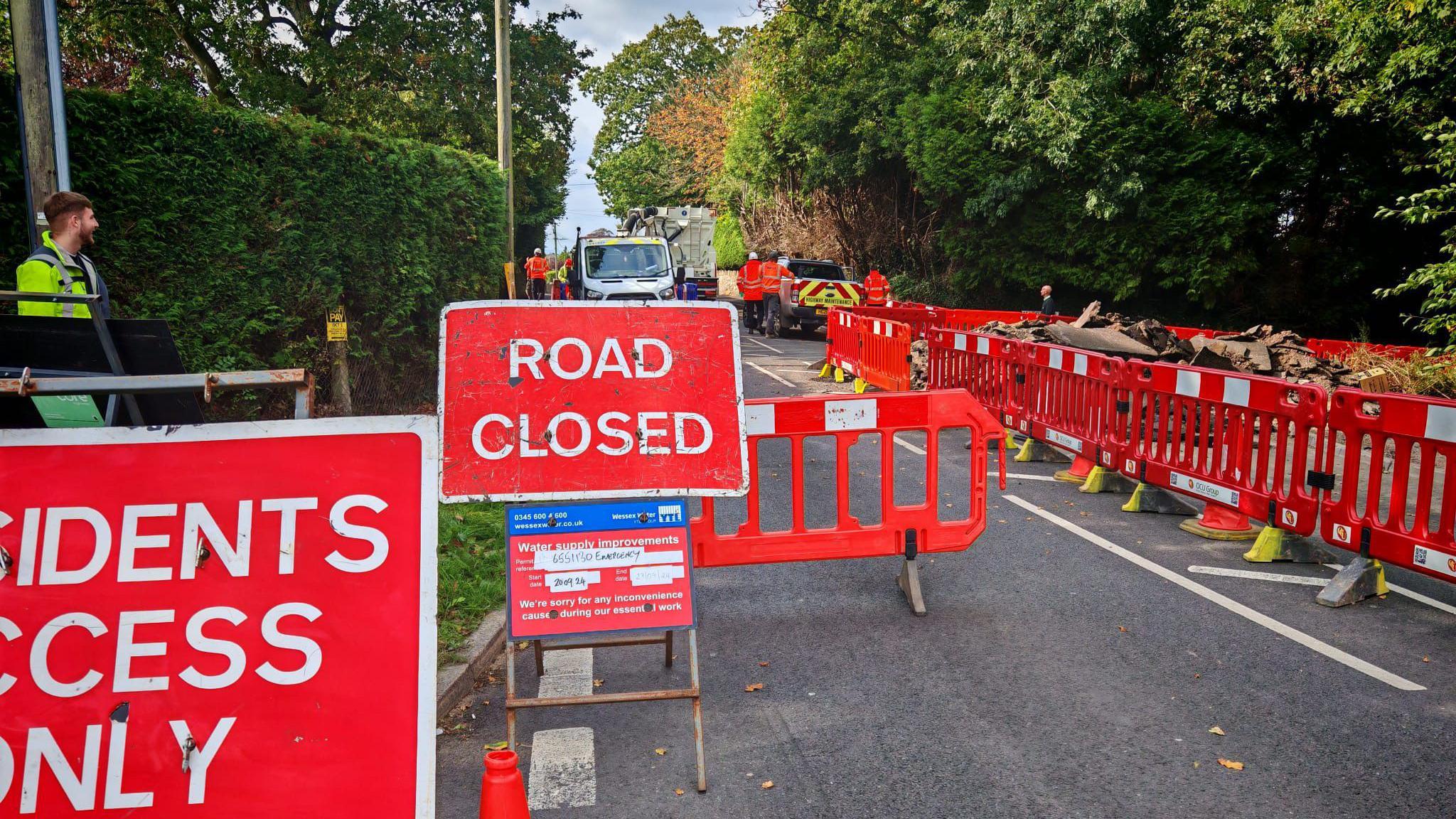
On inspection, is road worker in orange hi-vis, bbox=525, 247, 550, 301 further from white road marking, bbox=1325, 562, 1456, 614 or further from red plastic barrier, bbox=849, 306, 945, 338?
white road marking, bbox=1325, 562, 1456, 614

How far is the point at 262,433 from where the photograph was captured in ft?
8.20

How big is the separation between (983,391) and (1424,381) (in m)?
5.25

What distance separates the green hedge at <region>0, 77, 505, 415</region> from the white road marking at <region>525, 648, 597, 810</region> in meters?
5.40

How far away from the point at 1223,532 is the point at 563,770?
18.3ft

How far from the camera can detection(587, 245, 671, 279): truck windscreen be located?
24078 millimetres

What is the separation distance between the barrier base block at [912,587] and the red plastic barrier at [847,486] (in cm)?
13

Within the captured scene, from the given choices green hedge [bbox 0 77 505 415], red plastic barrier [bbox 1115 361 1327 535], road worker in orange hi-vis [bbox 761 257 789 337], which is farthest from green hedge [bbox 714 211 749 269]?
red plastic barrier [bbox 1115 361 1327 535]

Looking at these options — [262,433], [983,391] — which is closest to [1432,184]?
[983,391]

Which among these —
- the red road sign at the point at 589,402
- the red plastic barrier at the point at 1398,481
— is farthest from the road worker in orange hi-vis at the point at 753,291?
the red road sign at the point at 589,402

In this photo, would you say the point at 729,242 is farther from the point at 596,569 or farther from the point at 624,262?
the point at 596,569

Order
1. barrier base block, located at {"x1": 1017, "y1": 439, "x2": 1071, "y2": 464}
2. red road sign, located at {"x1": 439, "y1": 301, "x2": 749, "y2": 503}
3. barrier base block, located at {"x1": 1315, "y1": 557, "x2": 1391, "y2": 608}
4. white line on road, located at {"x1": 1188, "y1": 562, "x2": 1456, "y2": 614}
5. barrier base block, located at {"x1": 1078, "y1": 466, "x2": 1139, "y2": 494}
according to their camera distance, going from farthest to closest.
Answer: barrier base block, located at {"x1": 1017, "y1": 439, "x2": 1071, "y2": 464}
barrier base block, located at {"x1": 1078, "y1": 466, "x2": 1139, "y2": 494}
white line on road, located at {"x1": 1188, "y1": 562, "x2": 1456, "y2": 614}
barrier base block, located at {"x1": 1315, "y1": 557, "x2": 1391, "y2": 608}
red road sign, located at {"x1": 439, "y1": 301, "x2": 749, "y2": 503}

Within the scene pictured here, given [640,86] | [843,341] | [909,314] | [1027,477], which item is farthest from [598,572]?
[640,86]

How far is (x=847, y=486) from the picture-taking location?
6.24 m

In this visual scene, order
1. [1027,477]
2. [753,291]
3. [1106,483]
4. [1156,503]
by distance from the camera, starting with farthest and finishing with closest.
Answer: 1. [753,291]
2. [1027,477]
3. [1106,483]
4. [1156,503]
